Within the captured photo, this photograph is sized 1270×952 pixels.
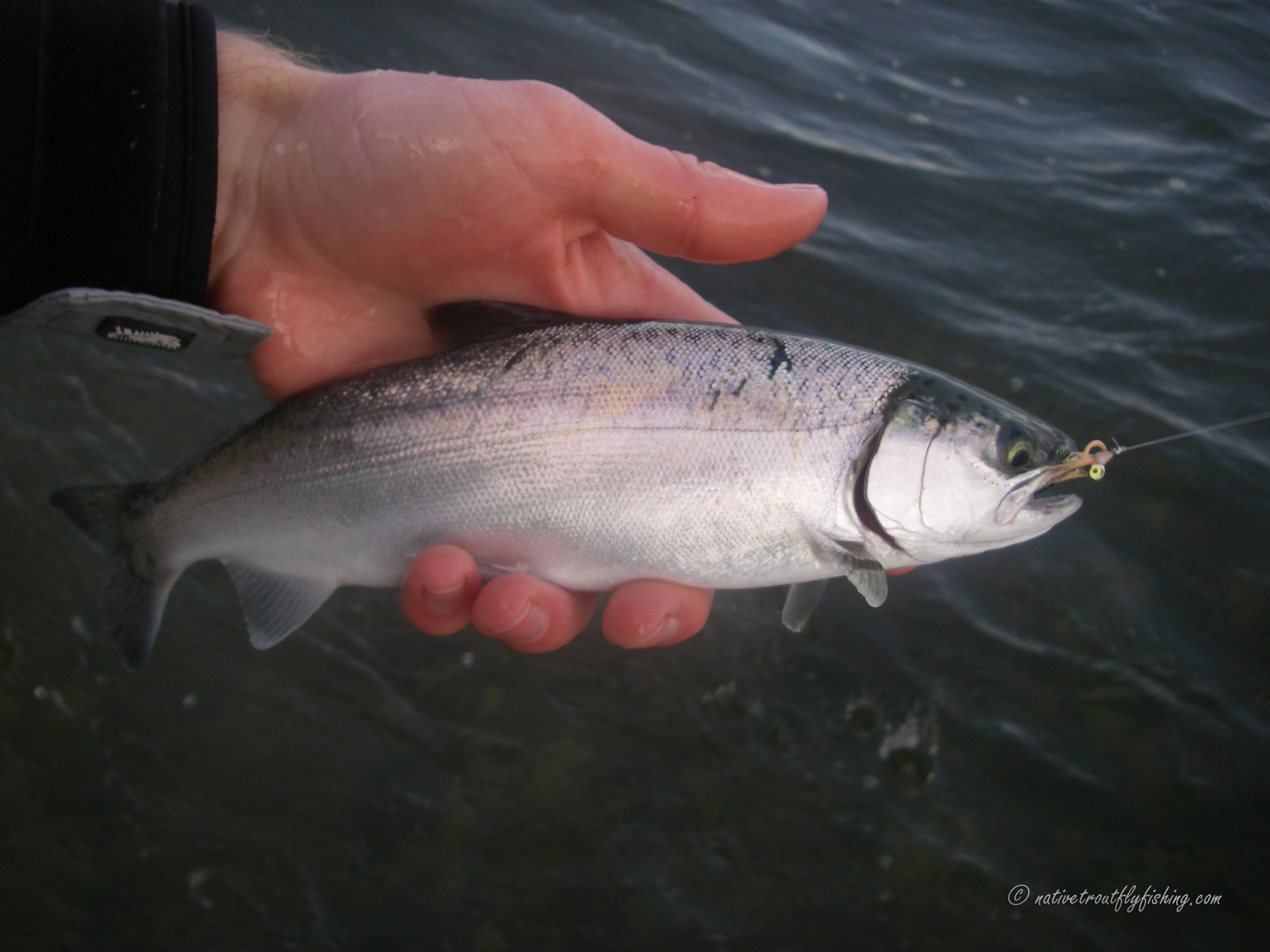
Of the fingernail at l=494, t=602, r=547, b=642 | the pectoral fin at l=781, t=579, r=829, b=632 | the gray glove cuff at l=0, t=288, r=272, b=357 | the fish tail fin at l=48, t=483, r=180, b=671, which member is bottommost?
the fish tail fin at l=48, t=483, r=180, b=671

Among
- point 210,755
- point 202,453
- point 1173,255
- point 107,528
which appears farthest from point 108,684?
point 1173,255

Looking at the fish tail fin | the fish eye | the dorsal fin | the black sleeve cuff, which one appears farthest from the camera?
the fish tail fin

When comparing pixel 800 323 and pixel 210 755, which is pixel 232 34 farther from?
pixel 800 323

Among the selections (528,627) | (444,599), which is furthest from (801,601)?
(444,599)

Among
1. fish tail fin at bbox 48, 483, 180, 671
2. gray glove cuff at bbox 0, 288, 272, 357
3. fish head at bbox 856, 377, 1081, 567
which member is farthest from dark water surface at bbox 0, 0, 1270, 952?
fish head at bbox 856, 377, 1081, 567

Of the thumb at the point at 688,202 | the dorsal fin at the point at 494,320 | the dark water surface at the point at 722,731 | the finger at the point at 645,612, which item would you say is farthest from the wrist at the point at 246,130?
the finger at the point at 645,612

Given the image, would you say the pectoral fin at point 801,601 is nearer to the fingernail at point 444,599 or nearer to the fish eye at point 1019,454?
the fish eye at point 1019,454

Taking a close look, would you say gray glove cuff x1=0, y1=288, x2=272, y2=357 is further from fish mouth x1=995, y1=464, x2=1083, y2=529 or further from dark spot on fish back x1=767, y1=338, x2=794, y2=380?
fish mouth x1=995, y1=464, x2=1083, y2=529
